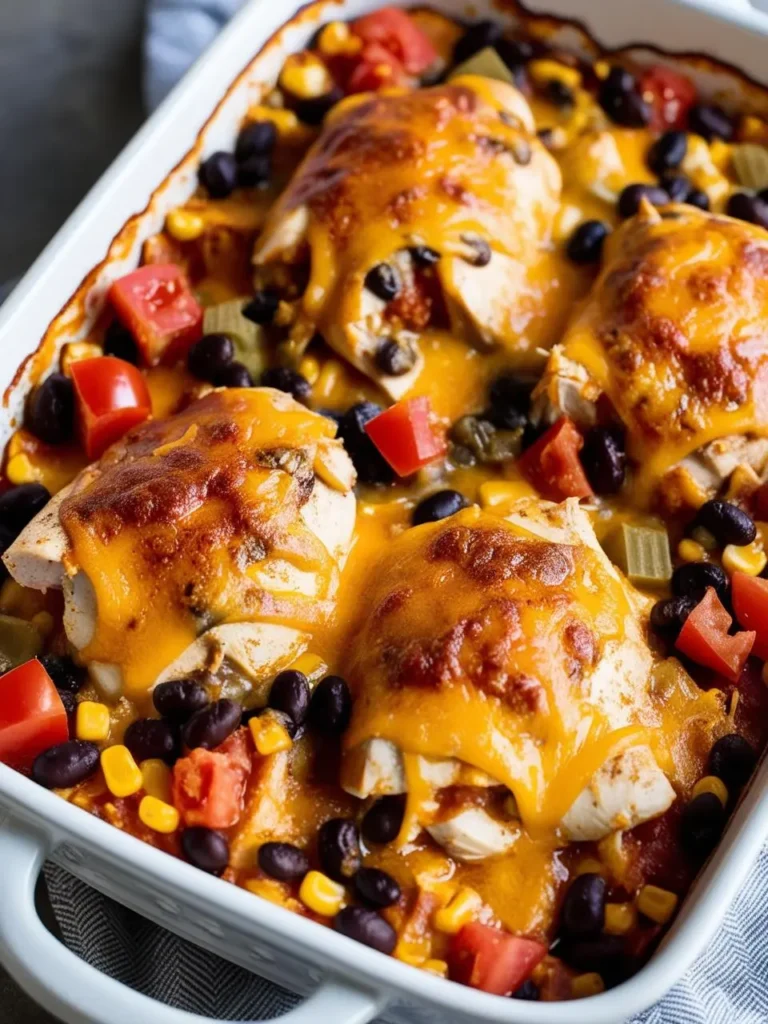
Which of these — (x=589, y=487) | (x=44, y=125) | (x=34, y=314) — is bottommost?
(x=44, y=125)

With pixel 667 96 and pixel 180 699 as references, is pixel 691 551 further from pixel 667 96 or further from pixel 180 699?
pixel 667 96

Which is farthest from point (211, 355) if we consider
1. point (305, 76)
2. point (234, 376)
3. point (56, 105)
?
point (56, 105)

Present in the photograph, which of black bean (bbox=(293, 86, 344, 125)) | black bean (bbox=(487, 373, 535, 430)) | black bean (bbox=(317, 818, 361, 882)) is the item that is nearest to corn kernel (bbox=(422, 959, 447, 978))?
black bean (bbox=(317, 818, 361, 882))

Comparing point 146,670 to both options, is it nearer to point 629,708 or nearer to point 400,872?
point 400,872

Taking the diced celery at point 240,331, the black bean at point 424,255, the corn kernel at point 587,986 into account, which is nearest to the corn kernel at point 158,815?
the corn kernel at point 587,986

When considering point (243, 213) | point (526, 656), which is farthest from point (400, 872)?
point (243, 213)
